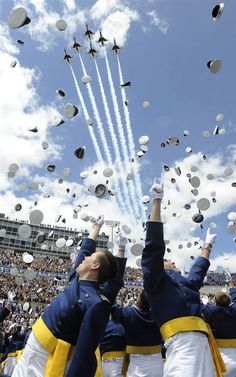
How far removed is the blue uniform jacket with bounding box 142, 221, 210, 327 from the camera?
377cm

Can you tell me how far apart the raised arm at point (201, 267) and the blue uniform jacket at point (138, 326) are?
1698mm

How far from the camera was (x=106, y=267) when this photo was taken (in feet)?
13.2

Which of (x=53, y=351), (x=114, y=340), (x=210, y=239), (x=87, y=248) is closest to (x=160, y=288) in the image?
(x=53, y=351)

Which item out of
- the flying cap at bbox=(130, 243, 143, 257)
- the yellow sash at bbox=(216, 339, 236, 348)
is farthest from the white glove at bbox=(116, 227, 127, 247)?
the flying cap at bbox=(130, 243, 143, 257)

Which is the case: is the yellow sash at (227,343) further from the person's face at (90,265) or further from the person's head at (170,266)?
the person's face at (90,265)

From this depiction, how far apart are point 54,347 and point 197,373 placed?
4.36 ft

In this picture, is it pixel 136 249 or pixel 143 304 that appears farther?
pixel 136 249

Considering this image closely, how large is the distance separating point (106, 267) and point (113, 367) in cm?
377

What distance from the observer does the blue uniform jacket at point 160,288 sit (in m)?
3.77

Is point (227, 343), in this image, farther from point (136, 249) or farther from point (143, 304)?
point (136, 249)

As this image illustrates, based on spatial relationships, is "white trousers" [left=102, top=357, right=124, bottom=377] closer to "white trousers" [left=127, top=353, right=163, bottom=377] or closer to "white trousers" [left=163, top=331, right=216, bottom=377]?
"white trousers" [left=127, top=353, right=163, bottom=377]

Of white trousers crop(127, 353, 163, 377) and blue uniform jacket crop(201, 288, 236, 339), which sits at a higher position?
blue uniform jacket crop(201, 288, 236, 339)

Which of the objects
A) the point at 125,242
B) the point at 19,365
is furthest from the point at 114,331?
the point at 19,365

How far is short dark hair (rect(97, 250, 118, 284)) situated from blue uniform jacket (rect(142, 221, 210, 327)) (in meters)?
0.37
